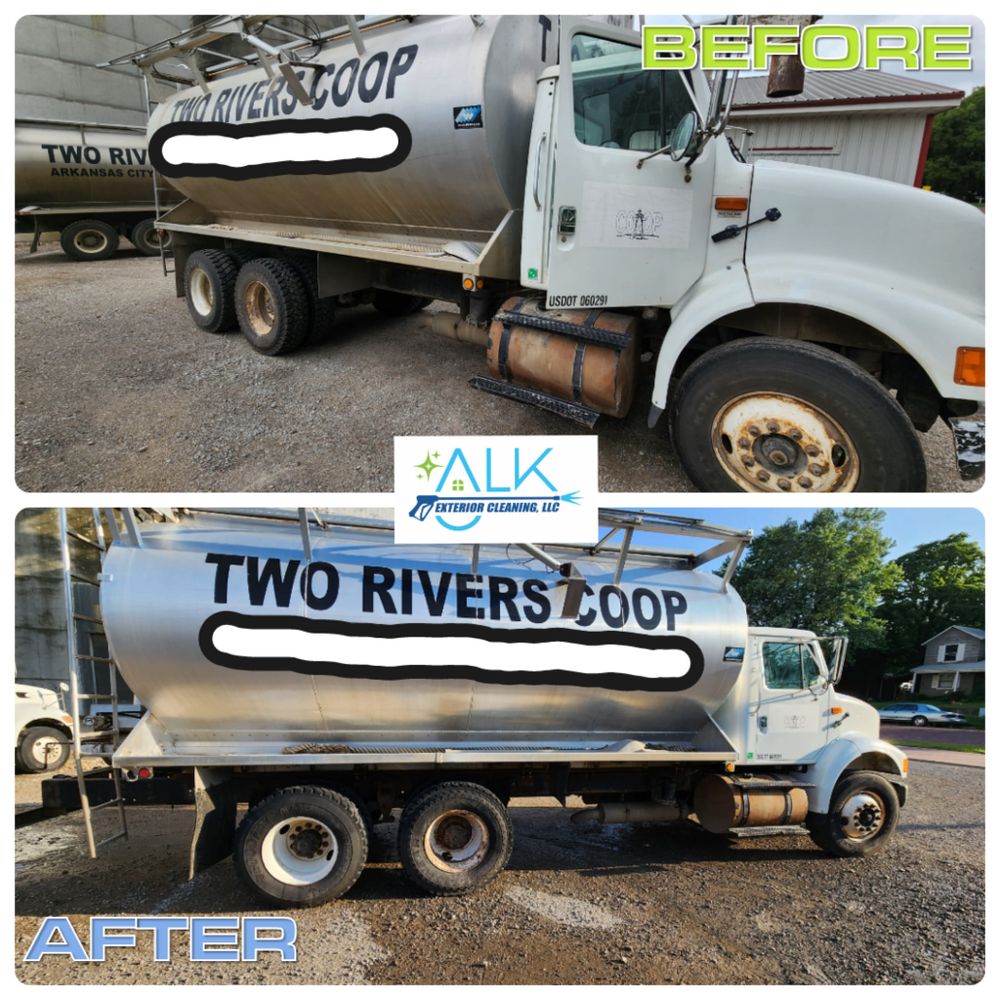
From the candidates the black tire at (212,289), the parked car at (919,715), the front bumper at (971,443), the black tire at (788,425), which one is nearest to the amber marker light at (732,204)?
the black tire at (788,425)

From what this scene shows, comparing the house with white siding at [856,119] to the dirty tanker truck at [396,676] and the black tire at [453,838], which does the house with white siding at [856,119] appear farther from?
the black tire at [453,838]

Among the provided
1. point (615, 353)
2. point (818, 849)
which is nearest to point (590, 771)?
point (818, 849)

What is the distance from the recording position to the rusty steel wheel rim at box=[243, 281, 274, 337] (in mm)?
7387

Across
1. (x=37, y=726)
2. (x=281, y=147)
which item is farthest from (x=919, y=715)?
(x=37, y=726)

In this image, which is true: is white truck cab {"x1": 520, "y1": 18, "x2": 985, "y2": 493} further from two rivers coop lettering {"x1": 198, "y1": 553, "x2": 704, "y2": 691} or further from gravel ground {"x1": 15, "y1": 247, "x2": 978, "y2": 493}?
two rivers coop lettering {"x1": 198, "y1": 553, "x2": 704, "y2": 691}

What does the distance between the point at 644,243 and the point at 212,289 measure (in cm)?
530

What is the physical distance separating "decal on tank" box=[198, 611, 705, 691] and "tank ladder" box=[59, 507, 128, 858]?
2.75 ft

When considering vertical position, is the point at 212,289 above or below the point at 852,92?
below

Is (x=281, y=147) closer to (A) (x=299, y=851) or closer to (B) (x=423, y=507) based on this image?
(B) (x=423, y=507)

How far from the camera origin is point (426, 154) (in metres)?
5.43

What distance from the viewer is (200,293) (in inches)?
322

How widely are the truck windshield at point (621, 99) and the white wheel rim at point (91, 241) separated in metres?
13.1

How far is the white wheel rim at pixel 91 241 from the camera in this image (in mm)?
14098

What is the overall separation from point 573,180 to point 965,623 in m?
3.79
